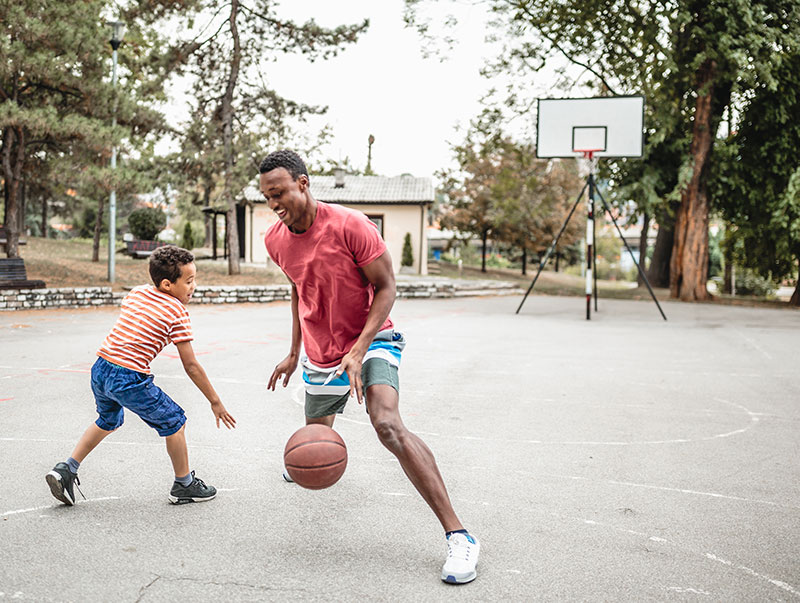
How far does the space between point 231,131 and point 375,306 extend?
64.1ft

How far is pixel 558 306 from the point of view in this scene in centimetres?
1941

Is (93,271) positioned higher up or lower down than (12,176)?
lower down

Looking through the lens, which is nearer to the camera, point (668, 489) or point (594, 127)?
point (668, 489)

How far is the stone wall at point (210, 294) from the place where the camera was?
13992 mm

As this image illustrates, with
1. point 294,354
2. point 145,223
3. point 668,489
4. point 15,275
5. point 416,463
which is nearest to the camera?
point 416,463

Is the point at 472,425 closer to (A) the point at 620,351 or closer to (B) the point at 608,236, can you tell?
(A) the point at 620,351

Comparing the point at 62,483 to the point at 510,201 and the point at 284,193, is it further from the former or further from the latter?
the point at 510,201

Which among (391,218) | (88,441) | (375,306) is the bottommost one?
(88,441)

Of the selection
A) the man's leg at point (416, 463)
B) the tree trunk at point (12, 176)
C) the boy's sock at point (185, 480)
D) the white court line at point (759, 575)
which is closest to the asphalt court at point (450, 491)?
the white court line at point (759, 575)

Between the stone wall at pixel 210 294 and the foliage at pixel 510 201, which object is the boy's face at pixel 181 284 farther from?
the foliage at pixel 510 201

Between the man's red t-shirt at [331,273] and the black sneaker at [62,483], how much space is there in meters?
1.38

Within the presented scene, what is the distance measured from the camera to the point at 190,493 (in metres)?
3.95

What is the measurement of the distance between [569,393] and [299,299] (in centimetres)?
432

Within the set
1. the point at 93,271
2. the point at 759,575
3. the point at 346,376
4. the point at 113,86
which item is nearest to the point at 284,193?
the point at 346,376
